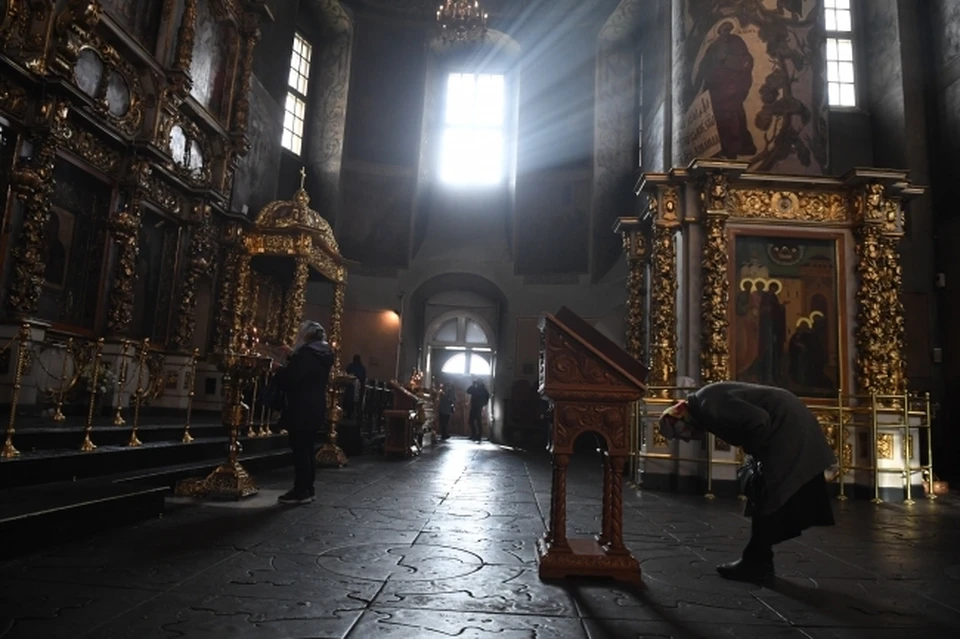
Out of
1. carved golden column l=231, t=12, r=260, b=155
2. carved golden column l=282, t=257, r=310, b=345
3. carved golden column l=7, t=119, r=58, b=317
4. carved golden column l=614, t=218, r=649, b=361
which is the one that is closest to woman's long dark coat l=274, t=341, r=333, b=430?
carved golden column l=7, t=119, r=58, b=317

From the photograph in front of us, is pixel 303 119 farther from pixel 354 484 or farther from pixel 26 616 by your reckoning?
pixel 26 616

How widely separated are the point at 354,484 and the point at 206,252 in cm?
773

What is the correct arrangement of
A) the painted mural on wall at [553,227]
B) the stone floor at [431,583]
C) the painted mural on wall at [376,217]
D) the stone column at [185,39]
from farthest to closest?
the painted mural on wall at [376,217] → the painted mural on wall at [553,227] → the stone column at [185,39] → the stone floor at [431,583]

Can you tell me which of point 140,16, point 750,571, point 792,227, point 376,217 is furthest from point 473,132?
point 750,571

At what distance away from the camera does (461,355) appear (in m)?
23.4

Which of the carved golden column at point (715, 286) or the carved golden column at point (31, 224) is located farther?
the carved golden column at point (715, 286)

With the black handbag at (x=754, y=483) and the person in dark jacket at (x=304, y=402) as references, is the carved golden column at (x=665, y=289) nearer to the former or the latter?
the black handbag at (x=754, y=483)

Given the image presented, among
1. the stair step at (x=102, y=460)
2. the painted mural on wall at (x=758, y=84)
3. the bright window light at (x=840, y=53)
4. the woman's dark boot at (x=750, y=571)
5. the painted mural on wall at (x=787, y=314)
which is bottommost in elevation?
the woman's dark boot at (x=750, y=571)

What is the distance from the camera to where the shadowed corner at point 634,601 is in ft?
8.19

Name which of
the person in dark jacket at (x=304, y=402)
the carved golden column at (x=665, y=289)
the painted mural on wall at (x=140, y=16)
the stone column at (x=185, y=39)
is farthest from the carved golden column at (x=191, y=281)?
the carved golden column at (x=665, y=289)

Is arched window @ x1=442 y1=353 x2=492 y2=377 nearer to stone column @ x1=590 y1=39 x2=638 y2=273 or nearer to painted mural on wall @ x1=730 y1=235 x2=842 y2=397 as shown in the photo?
stone column @ x1=590 y1=39 x2=638 y2=273

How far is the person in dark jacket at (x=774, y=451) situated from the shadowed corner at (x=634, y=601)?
0.69 metres

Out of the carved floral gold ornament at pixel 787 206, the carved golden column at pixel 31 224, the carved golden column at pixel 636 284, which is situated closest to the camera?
the carved golden column at pixel 31 224

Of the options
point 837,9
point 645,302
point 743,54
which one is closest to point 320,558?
point 645,302
